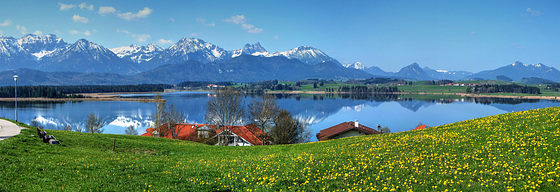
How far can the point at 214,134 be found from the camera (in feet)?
247

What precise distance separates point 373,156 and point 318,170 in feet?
12.8

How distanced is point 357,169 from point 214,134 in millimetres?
62232

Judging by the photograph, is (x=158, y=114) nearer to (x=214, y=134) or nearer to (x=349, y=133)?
(x=214, y=134)

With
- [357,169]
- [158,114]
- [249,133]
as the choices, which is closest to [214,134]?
[249,133]

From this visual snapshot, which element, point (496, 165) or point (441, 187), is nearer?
point (441, 187)

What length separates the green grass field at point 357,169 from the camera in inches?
522

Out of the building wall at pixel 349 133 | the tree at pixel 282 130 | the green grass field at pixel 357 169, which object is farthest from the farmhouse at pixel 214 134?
the green grass field at pixel 357 169

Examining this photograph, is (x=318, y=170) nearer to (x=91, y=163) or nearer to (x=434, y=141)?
(x=434, y=141)

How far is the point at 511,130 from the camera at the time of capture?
20.5m

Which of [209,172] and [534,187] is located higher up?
[534,187]

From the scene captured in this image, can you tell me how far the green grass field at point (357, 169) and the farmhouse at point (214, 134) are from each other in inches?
1955

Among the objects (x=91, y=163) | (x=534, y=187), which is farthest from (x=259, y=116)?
(x=534, y=187)

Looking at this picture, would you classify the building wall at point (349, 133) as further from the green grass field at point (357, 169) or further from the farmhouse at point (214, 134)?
the green grass field at point (357, 169)

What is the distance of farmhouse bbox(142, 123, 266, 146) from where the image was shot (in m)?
71.6
